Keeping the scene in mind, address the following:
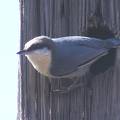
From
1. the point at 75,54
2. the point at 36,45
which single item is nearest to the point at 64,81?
the point at 75,54

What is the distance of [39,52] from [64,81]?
25cm

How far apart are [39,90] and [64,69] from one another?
0.21 meters

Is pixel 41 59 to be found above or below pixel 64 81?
above

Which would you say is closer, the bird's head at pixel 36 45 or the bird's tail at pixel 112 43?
the bird's head at pixel 36 45

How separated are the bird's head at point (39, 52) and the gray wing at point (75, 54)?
0.22 ft

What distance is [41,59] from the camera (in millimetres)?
4305

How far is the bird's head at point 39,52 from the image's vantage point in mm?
3984

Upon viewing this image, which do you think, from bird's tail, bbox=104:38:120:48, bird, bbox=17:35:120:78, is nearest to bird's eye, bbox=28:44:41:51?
bird, bbox=17:35:120:78

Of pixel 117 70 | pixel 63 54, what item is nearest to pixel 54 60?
pixel 63 54

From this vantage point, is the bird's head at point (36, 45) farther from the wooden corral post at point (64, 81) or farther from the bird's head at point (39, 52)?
the wooden corral post at point (64, 81)

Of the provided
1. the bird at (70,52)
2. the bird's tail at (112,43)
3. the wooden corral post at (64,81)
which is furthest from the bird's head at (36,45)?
the bird's tail at (112,43)

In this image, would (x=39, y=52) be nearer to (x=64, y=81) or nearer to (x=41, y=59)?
(x=41, y=59)

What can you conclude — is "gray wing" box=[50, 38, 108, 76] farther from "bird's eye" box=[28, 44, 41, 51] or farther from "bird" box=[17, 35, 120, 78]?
"bird's eye" box=[28, 44, 41, 51]

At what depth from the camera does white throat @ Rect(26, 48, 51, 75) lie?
4094 millimetres
